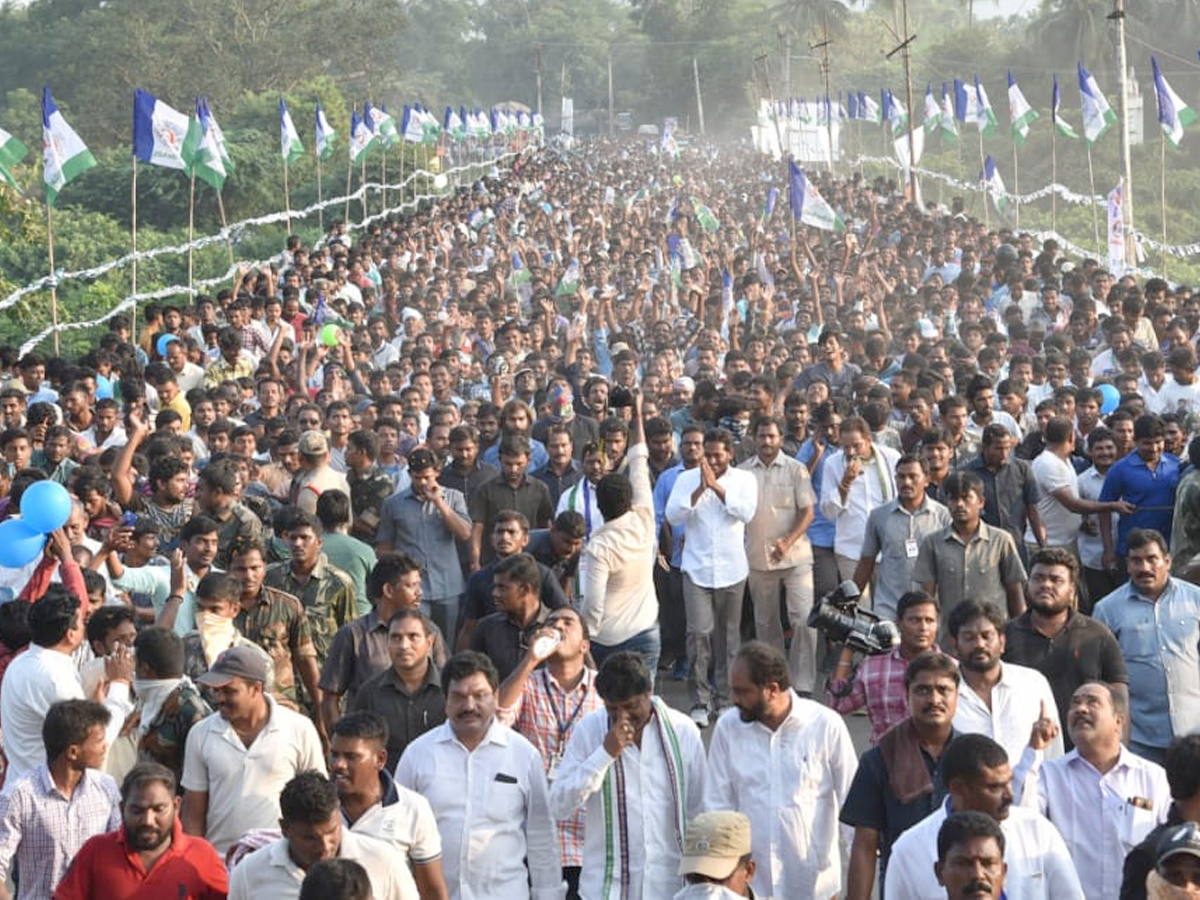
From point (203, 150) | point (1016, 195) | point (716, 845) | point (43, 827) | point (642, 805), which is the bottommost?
point (1016, 195)

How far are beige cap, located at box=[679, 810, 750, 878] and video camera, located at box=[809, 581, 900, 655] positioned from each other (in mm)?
1868

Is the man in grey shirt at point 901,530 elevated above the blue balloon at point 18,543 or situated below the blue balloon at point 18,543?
below

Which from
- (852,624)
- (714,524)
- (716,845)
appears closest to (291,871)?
(716,845)

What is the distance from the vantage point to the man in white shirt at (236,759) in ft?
19.7

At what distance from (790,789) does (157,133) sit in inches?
611

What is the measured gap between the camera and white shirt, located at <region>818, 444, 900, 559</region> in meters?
10.7

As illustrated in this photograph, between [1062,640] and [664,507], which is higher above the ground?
[1062,640]

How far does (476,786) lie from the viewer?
6.11m

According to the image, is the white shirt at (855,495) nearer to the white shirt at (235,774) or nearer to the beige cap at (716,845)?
the white shirt at (235,774)

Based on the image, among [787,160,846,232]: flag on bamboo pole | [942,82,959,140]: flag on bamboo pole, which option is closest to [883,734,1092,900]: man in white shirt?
[787,160,846,232]: flag on bamboo pole

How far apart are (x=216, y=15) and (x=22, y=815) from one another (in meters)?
58.8

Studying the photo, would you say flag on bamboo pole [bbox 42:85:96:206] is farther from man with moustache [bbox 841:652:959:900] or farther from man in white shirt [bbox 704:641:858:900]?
man with moustache [bbox 841:652:959:900]

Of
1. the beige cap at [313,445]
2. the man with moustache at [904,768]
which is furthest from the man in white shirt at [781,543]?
the man with moustache at [904,768]

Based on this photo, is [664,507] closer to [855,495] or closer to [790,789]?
[855,495]
